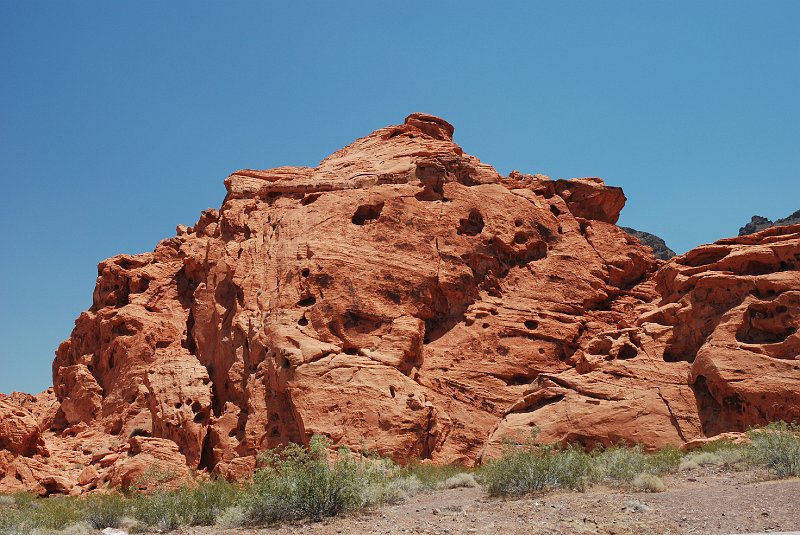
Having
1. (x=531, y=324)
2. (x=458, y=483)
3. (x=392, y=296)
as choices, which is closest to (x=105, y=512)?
(x=458, y=483)

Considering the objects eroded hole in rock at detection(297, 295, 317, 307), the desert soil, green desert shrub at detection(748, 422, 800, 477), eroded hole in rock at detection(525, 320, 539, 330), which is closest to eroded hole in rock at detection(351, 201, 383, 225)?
eroded hole in rock at detection(297, 295, 317, 307)

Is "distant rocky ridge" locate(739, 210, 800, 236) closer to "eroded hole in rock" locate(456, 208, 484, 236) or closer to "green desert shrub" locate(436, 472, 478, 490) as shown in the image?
"eroded hole in rock" locate(456, 208, 484, 236)

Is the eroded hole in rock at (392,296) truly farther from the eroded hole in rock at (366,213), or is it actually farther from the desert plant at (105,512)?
the desert plant at (105,512)

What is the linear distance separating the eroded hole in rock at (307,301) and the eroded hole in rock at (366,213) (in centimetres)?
365

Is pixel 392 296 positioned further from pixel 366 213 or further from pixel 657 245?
pixel 657 245

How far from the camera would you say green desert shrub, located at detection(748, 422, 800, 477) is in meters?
15.5

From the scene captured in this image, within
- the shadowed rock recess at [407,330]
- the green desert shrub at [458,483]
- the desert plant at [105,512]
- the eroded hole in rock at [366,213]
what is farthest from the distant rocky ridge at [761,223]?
the desert plant at [105,512]

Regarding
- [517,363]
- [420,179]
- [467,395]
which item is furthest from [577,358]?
[420,179]

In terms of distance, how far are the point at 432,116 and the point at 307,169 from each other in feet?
20.6

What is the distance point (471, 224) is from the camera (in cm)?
2833

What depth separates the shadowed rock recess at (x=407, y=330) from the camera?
2181cm

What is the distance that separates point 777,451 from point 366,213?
1573 cm

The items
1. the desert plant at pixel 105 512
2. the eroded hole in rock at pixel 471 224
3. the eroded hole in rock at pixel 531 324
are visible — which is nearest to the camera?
the desert plant at pixel 105 512

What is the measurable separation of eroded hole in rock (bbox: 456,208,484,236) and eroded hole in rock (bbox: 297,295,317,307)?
612cm
